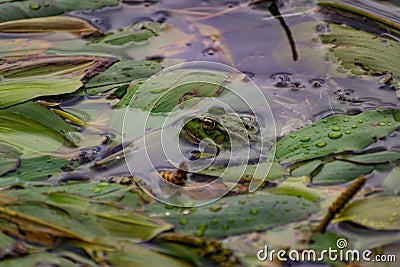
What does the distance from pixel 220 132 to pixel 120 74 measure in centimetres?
39

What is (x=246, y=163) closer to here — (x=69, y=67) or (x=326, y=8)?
(x=69, y=67)

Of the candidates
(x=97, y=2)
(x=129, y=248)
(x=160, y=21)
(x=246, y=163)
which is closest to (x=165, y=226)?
(x=129, y=248)

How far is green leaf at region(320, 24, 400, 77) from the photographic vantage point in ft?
5.35

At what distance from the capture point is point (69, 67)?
1.65 metres

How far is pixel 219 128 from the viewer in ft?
4.49

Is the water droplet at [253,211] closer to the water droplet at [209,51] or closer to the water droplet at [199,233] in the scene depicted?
the water droplet at [199,233]

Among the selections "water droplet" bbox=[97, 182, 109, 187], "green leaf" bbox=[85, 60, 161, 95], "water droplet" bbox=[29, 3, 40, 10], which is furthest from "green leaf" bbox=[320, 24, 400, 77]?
"water droplet" bbox=[29, 3, 40, 10]

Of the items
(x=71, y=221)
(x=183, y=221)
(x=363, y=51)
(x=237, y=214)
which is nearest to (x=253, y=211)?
(x=237, y=214)

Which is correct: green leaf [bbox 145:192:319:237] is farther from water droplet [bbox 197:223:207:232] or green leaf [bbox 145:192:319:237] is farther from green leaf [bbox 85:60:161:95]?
green leaf [bbox 85:60:161:95]

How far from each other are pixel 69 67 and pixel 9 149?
361 mm

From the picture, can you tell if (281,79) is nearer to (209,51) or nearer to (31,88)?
(209,51)

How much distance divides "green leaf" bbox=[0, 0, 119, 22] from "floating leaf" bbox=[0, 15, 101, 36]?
4cm

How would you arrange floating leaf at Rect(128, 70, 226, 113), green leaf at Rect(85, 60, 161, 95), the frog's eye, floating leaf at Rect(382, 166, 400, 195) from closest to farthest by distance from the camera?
floating leaf at Rect(382, 166, 400, 195)
the frog's eye
floating leaf at Rect(128, 70, 226, 113)
green leaf at Rect(85, 60, 161, 95)

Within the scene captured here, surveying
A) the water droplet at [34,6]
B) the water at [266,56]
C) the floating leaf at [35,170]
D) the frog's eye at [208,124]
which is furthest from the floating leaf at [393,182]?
the water droplet at [34,6]
